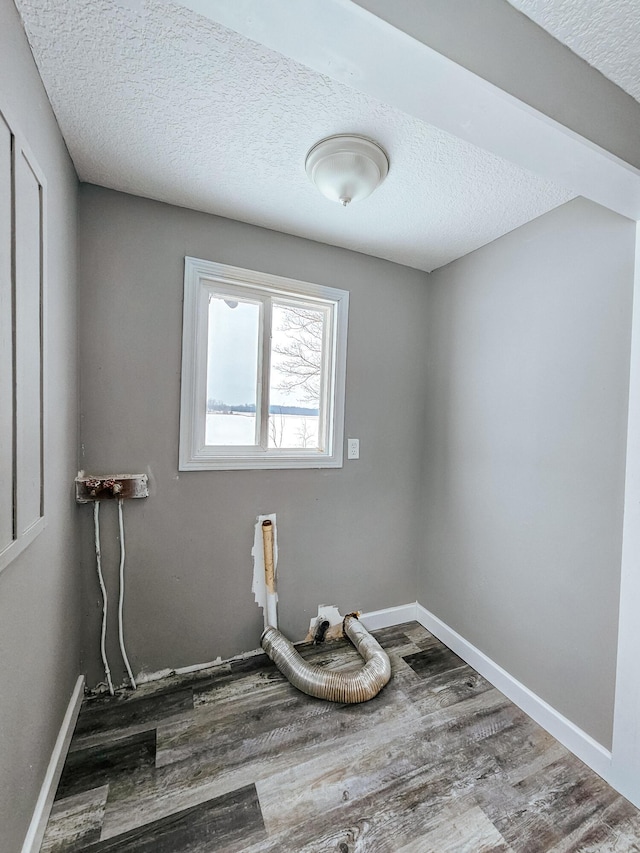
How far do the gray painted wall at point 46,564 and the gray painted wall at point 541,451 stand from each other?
1982 millimetres

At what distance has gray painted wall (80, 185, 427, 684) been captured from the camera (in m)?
1.72

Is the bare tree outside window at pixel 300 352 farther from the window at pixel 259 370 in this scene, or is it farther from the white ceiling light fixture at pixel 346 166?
the white ceiling light fixture at pixel 346 166

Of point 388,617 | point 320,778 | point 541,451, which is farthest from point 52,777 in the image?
point 541,451

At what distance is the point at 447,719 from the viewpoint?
1.66 m

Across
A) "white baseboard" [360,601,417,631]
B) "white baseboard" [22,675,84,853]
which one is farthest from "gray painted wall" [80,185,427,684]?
"white baseboard" [22,675,84,853]

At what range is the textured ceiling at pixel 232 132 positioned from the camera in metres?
1.01

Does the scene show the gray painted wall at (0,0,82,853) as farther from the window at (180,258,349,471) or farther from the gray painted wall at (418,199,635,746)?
the gray painted wall at (418,199,635,746)

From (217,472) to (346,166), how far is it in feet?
4.95

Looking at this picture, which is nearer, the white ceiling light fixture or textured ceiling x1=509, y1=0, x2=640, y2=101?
textured ceiling x1=509, y1=0, x2=640, y2=101

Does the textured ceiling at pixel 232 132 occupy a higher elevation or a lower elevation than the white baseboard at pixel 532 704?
higher

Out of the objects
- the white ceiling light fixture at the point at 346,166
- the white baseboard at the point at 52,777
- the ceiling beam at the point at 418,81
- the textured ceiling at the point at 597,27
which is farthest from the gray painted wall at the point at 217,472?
the textured ceiling at the point at 597,27

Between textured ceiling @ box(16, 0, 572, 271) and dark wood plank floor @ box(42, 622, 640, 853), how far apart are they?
2267 mm

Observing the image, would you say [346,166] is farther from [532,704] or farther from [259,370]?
[532,704]

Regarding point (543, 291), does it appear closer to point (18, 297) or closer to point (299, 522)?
point (299, 522)
